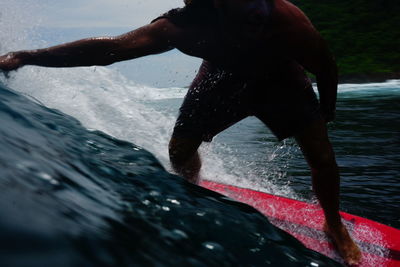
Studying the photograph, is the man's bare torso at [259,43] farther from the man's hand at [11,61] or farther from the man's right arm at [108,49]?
the man's hand at [11,61]

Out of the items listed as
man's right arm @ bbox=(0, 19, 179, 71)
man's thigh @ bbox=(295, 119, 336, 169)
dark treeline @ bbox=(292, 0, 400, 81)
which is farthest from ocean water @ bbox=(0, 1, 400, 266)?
dark treeline @ bbox=(292, 0, 400, 81)

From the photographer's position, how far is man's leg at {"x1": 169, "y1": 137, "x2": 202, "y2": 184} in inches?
90.8

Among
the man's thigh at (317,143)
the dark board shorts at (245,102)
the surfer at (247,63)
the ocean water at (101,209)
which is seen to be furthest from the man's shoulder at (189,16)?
the man's thigh at (317,143)

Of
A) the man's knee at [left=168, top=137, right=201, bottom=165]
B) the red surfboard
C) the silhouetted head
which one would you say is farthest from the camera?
the man's knee at [left=168, top=137, right=201, bottom=165]

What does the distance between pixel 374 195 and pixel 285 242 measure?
248cm

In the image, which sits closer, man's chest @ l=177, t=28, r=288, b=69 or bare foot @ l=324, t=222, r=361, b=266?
man's chest @ l=177, t=28, r=288, b=69

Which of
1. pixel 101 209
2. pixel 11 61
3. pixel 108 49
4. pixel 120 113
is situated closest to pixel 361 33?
pixel 120 113

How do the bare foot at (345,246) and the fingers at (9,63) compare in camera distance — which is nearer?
the fingers at (9,63)

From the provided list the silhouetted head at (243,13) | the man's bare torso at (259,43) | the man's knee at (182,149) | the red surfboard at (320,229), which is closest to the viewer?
the silhouetted head at (243,13)

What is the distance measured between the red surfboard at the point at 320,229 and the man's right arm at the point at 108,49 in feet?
4.70

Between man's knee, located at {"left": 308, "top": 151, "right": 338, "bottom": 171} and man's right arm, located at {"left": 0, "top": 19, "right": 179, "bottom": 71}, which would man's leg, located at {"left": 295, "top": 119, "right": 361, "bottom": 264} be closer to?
man's knee, located at {"left": 308, "top": 151, "right": 338, "bottom": 171}

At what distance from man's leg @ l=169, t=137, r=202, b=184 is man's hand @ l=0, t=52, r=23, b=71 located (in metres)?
0.95

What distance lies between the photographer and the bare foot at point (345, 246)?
2064 mm

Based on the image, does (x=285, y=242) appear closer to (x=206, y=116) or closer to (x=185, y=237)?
(x=185, y=237)
